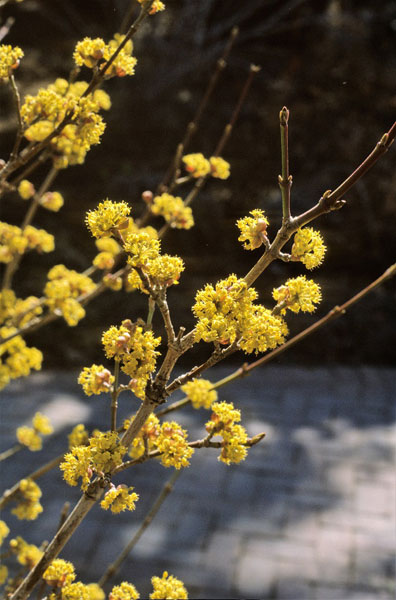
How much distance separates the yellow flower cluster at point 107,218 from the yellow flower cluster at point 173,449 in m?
0.24

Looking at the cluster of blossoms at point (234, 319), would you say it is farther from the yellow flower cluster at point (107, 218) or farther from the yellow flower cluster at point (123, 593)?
the yellow flower cluster at point (123, 593)

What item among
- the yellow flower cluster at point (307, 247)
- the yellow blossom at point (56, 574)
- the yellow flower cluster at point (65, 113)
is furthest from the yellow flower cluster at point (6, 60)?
the yellow blossom at point (56, 574)

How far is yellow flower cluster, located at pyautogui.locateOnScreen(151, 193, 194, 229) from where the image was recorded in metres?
1.26

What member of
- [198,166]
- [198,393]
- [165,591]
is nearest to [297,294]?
[198,393]

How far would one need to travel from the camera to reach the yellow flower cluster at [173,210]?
126 centimetres

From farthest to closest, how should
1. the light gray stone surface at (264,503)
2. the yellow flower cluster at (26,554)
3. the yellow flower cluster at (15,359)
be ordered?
1. the light gray stone surface at (264,503)
2. the yellow flower cluster at (15,359)
3. the yellow flower cluster at (26,554)

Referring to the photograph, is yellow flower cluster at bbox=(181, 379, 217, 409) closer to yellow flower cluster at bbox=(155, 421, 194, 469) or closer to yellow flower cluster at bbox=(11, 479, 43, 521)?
yellow flower cluster at bbox=(155, 421, 194, 469)

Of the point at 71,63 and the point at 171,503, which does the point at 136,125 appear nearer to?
the point at 71,63

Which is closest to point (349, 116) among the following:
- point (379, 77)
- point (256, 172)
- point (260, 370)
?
point (379, 77)

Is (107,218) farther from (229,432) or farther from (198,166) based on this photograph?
(198,166)

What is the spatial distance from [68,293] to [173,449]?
68 cm

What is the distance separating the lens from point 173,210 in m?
A: 1.29

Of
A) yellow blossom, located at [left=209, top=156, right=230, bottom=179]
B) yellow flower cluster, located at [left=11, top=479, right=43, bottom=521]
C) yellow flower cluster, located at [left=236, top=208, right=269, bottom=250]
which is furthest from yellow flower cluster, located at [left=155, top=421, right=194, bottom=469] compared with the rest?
yellow blossom, located at [left=209, top=156, right=230, bottom=179]

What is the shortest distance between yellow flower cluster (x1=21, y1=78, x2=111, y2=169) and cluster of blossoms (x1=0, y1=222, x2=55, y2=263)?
305 mm
